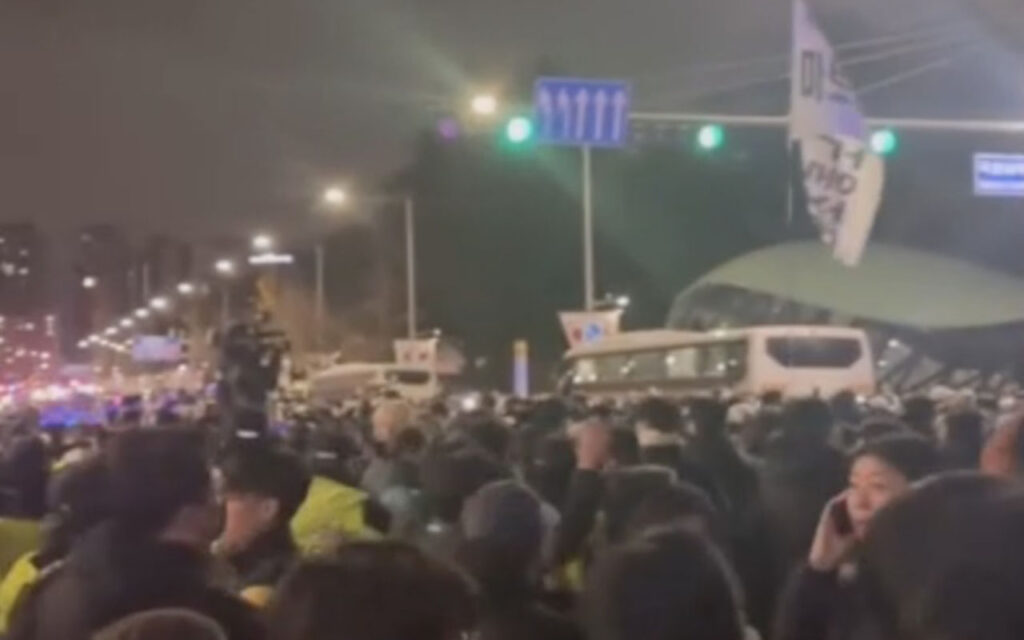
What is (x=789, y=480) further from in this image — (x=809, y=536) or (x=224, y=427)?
(x=224, y=427)

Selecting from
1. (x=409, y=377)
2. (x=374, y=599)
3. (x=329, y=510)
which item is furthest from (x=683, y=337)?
(x=374, y=599)

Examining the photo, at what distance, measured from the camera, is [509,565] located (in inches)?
232

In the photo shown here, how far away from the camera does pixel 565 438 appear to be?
1122cm

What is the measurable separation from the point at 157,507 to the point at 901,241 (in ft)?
247

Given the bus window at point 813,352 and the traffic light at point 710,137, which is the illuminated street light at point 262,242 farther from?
the traffic light at point 710,137

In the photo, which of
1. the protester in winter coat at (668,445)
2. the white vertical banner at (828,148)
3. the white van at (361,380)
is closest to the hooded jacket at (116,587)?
the protester in winter coat at (668,445)

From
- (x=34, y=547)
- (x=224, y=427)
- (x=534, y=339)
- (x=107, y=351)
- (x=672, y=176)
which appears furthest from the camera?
(x=107, y=351)

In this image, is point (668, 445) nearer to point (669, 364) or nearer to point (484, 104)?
point (484, 104)

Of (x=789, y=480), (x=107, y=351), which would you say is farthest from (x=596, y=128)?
(x=107, y=351)

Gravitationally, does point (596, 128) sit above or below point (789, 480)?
above

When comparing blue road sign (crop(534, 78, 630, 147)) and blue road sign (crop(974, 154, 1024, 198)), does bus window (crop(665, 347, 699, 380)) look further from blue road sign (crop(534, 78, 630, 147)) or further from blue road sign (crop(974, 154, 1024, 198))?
blue road sign (crop(534, 78, 630, 147))

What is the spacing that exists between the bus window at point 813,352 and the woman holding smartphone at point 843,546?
36483 millimetres

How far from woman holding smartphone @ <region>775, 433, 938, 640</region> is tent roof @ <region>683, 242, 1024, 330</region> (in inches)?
2357

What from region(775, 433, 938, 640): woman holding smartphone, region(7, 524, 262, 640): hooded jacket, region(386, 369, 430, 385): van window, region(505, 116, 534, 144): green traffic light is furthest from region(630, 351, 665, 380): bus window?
region(7, 524, 262, 640): hooded jacket
